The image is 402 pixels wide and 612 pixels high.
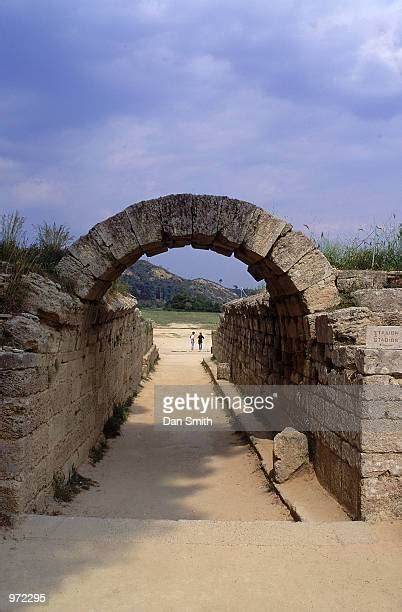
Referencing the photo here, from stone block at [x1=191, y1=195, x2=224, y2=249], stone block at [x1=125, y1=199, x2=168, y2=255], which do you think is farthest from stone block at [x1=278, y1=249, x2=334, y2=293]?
stone block at [x1=125, y1=199, x2=168, y2=255]

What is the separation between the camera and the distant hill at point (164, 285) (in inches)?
3330

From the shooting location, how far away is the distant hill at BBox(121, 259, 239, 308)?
84.6 meters

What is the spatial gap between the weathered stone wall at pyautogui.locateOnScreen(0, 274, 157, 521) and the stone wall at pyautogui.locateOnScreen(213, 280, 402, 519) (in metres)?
2.93

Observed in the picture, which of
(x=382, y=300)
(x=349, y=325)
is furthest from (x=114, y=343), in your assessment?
(x=349, y=325)

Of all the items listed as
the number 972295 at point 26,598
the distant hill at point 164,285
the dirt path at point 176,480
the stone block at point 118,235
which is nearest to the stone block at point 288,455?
the dirt path at point 176,480

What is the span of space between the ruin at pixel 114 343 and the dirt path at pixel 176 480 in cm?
55

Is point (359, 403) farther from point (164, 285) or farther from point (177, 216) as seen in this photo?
point (164, 285)

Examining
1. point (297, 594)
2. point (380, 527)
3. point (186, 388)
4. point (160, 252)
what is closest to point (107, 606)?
point (297, 594)

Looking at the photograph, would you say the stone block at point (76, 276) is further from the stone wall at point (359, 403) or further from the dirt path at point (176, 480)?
the stone wall at point (359, 403)

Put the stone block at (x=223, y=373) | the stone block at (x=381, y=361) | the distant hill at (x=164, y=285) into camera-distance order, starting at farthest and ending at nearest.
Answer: the distant hill at (x=164, y=285) → the stone block at (x=223, y=373) → the stone block at (x=381, y=361)

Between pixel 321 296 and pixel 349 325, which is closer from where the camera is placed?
pixel 349 325

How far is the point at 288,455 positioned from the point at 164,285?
288ft

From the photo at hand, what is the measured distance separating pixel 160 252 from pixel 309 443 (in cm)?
330

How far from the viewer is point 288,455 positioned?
6.43 metres
